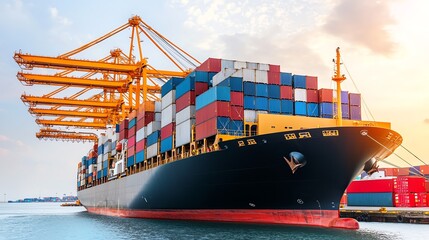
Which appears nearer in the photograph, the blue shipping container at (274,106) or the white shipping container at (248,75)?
the white shipping container at (248,75)

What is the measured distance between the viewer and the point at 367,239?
23.8 meters

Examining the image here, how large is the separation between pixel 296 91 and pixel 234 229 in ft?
36.7

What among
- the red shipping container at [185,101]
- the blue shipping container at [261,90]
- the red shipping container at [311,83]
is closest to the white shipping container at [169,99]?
the red shipping container at [185,101]

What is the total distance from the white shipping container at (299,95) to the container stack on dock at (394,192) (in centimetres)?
1534

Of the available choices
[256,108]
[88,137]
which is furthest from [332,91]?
[88,137]

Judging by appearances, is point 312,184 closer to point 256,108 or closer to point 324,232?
point 324,232


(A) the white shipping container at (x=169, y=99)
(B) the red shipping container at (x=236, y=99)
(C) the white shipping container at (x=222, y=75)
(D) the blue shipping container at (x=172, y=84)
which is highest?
(D) the blue shipping container at (x=172, y=84)

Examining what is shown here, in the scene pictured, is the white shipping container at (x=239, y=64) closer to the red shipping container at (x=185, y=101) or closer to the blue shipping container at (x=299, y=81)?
the red shipping container at (x=185, y=101)

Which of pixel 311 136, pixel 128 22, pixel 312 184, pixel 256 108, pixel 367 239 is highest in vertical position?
pixel 128 22

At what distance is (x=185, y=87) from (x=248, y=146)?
10.00 m

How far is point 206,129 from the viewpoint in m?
30.7

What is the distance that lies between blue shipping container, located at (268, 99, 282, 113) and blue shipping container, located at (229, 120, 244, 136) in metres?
2.57

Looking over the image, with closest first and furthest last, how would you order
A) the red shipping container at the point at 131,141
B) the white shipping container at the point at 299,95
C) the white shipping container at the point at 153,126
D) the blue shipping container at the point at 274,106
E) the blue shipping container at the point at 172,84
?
the blue shipping container at the point at 274,106
the white shipping container at the point at 299,95
the blue shipping container at the point at 172,84
the white shipping container at the point at 153,126
the red shipping container at the point at 131,141

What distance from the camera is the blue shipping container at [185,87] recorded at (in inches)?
1368
